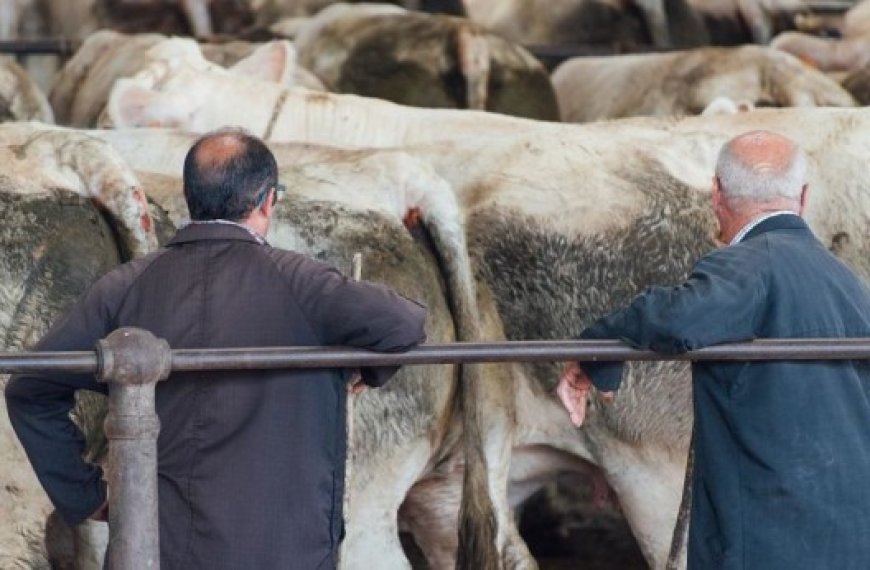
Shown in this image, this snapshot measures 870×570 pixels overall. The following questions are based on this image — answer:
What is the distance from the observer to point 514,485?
6.94m

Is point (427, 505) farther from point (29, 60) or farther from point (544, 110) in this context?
point (29, 60)

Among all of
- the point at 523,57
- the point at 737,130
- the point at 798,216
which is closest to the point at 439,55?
the point at 523,57

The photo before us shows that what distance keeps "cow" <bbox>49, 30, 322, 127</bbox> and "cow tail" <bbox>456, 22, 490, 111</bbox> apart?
3.42 feet

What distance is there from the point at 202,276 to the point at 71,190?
4.71 feet

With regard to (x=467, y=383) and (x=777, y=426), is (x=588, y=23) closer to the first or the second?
(x=467, y=383)

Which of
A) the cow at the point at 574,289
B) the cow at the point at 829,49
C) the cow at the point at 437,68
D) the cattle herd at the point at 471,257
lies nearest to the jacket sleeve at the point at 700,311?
the cattle herd at the point at 471,257

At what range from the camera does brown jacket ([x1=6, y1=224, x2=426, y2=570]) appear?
458 centimetres

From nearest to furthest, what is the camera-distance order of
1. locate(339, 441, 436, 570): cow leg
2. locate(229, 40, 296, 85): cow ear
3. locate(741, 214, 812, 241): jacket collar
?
1. locate(741, 214, 812, 241): jacket collar
2. locate(339, 441, 436, 570): cow leg
3. locate(229, 40, 296, 85): cow ear

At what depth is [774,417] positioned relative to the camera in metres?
4.81

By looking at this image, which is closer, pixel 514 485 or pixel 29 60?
pixel 514 485

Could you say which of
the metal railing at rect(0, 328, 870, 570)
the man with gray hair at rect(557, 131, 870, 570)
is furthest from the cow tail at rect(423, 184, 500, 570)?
the metal railing at rect(0, 328, 870, 570)

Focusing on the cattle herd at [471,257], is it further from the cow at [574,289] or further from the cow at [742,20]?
the cow at [742,20]

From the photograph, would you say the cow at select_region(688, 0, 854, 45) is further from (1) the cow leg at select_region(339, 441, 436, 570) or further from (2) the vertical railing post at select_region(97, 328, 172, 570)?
(2) the vertical railing post at select_region(97, 328, 172, 570)

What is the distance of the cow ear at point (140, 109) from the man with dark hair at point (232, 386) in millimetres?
4632
